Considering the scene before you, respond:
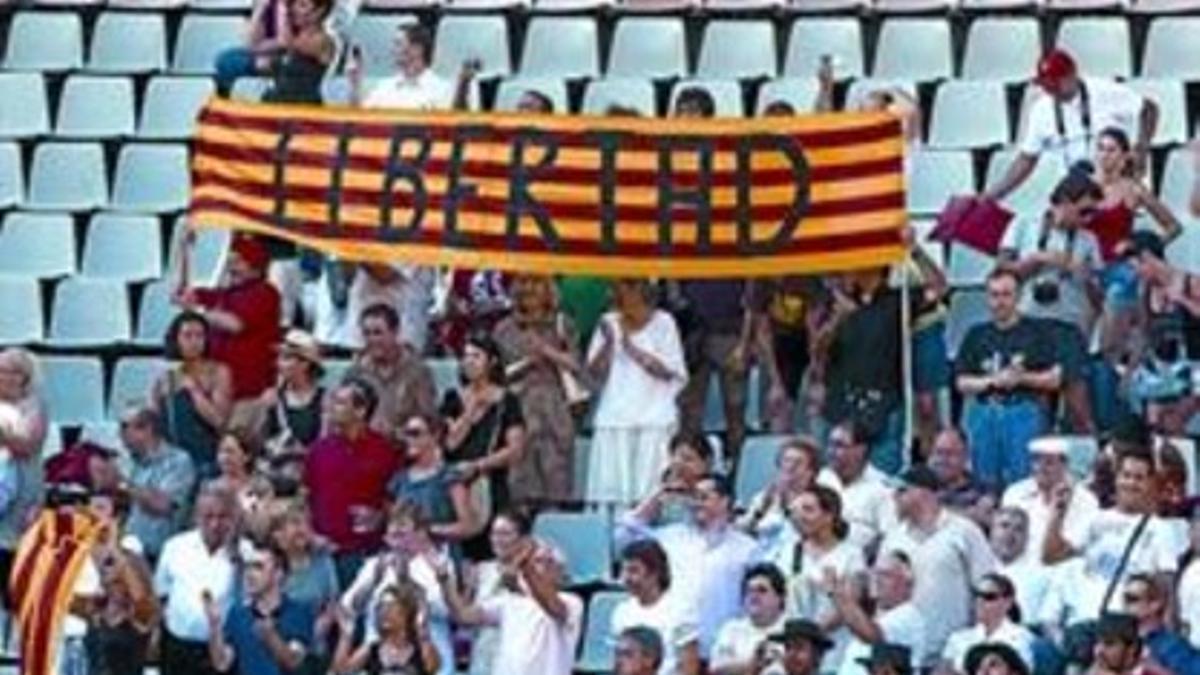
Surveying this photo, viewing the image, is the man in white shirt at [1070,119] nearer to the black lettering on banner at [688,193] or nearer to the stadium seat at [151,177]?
the black lettering on banner at [688,193]

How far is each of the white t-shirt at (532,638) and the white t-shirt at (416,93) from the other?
4.17 metres

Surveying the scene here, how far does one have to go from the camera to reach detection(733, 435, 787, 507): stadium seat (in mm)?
27703

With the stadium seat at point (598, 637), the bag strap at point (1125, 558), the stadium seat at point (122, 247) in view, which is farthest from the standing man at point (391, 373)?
the bag strap at point (1125, 558)

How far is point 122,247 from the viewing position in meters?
30.4

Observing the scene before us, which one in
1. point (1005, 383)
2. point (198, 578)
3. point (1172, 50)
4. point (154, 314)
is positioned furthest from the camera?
point (1172, 50)

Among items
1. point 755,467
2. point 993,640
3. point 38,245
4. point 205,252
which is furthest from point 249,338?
point 993,640

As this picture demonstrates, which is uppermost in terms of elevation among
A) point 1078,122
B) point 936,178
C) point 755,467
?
point 1078,122

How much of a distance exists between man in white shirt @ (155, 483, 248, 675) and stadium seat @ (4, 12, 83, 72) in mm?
5096

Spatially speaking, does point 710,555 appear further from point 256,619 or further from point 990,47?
point 990,47

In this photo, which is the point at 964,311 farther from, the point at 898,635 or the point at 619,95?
the point at 898,635

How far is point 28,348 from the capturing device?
29625 millimetres

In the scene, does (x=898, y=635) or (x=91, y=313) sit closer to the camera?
(x=898, y=635)

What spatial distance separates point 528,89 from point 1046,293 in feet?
11.7

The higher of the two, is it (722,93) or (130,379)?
(722,93)
